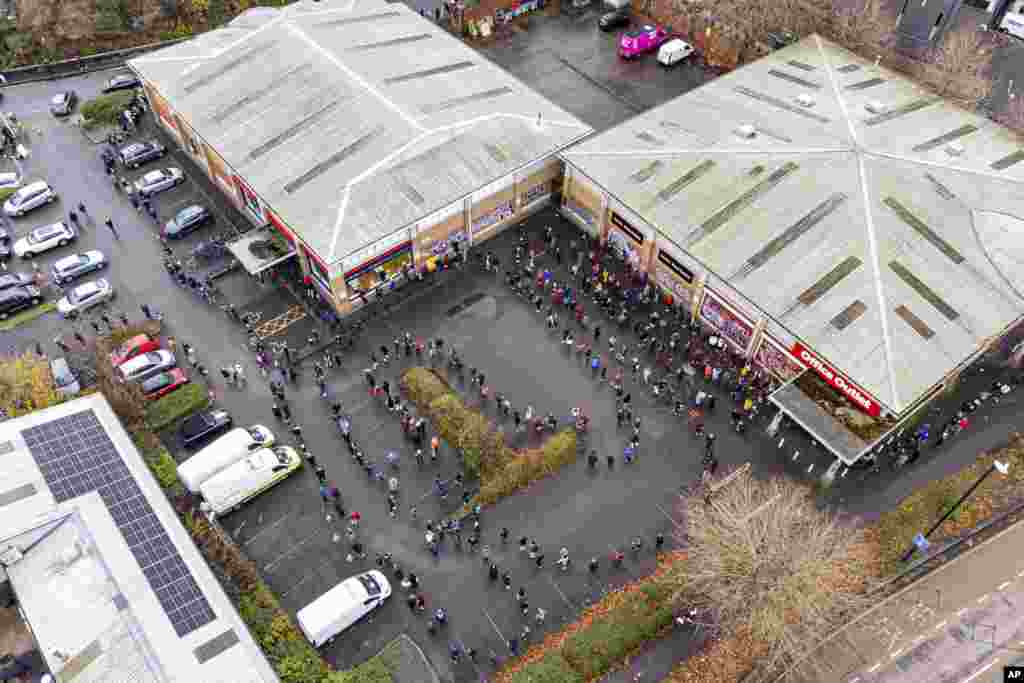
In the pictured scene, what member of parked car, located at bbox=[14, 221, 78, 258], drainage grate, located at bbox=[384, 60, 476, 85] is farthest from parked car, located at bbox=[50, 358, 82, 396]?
drainage grate, located at bbox=[384, 60, 476, 85]

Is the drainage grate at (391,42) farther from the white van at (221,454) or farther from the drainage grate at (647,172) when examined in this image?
the white van at (221,454)

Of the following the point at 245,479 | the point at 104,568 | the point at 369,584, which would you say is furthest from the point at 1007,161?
the point at 104,568

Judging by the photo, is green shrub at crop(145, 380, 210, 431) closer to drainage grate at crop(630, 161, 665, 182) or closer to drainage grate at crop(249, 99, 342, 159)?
drainage grate at crop(249, 99, 342, 159)

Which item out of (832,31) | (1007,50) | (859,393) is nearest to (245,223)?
(859,393)

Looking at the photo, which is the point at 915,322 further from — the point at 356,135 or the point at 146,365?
the point at 146,365

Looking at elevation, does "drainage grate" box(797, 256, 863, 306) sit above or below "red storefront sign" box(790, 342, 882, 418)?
above

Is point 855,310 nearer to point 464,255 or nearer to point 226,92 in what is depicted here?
point 464,255

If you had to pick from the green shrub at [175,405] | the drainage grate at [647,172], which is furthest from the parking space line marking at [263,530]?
the drainage grate at [647,172]
